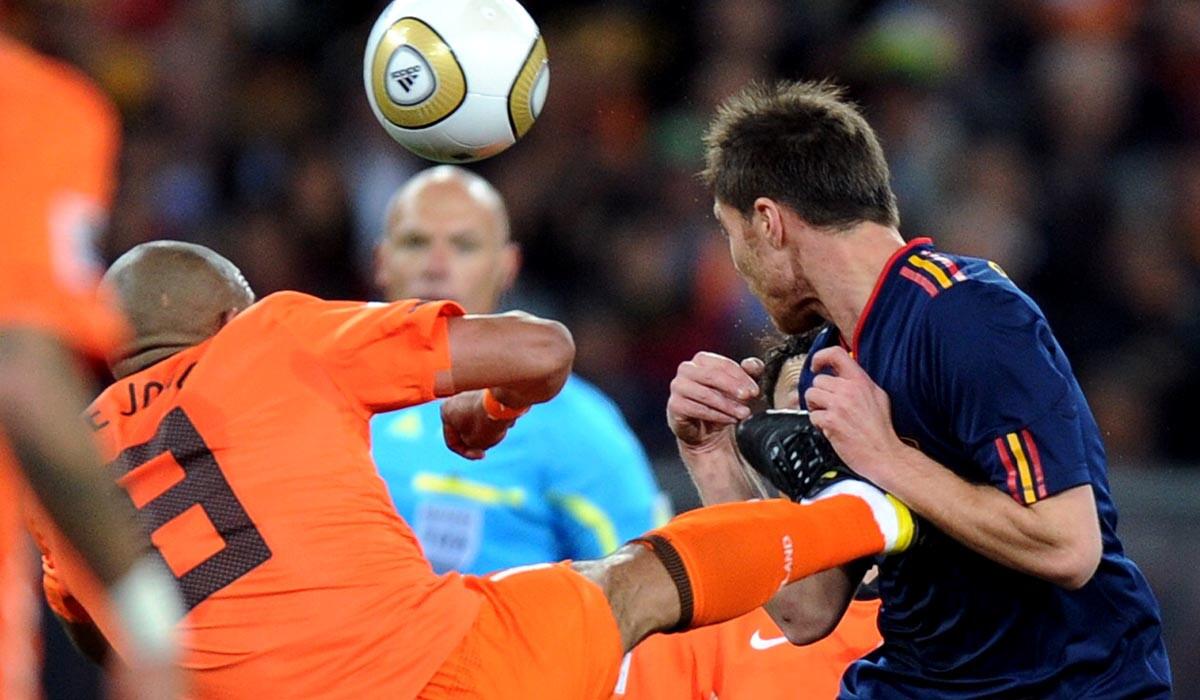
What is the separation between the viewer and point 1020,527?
3.19 m

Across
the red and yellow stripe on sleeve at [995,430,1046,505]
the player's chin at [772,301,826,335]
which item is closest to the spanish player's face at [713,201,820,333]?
the player's chin at [772,301,826,335]

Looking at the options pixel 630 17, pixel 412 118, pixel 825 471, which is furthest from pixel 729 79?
pixel 825 471

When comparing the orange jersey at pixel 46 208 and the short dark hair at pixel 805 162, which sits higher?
the orange jersey at pixel 46 208

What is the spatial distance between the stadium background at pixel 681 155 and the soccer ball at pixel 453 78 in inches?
109

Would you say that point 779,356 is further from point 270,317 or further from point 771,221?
point 270,317

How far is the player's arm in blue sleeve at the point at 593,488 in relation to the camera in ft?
18.4

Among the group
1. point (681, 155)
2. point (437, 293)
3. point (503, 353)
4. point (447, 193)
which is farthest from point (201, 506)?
point (681, 155)

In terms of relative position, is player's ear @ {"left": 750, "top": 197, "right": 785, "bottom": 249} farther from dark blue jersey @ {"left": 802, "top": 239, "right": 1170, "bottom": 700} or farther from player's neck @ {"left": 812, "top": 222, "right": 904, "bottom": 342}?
dark blue jersey @ {"left": 802, "top": 239, "right": 1170, "bottom": 700}

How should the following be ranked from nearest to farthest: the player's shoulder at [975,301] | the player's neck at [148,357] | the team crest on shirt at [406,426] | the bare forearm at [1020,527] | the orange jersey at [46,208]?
the orange jersey at [46,208]
the bare forearm at [1020,527]
the player's shoulder at [975,301]
the player's neck at [148,357]
the team crest on shirt at [406,426]

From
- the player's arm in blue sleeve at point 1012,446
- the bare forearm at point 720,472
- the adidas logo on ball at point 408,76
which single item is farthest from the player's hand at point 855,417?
the adidas logo on ball at point 408,76

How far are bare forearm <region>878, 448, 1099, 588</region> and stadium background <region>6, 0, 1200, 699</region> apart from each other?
343 centimetres

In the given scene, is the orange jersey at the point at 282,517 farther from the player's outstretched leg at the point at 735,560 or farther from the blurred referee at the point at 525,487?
the blurred referee at the point at 525,487

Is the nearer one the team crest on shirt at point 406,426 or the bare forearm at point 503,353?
the bare forearm at point 503,353

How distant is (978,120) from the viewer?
26.3 feet
